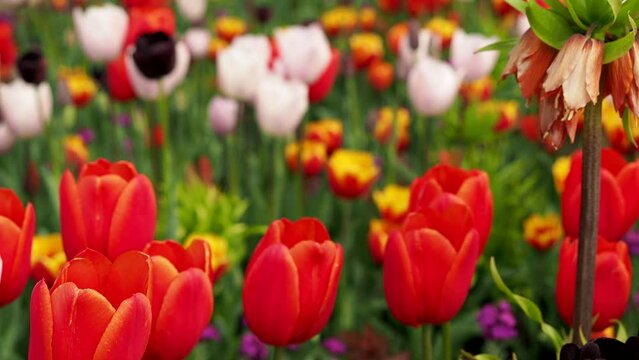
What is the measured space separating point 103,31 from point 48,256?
80 centimetres

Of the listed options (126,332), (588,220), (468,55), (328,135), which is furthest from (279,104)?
(126,332)

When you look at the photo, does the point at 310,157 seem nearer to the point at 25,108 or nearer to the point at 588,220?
the point at 25,108

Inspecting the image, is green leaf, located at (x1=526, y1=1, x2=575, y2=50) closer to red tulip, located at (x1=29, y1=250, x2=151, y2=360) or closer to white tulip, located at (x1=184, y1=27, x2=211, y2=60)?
red tulip, located at (x1=29, y1=250, x2=151, y2=360)

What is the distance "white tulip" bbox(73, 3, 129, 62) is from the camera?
2438 mm

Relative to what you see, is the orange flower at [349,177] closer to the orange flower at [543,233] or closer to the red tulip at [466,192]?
the orange flower at [543,233]

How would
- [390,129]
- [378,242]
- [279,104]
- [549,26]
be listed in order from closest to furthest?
[549,26] → [378,242] → [279,104] → [390,129]

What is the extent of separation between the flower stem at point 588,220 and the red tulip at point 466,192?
7.4 inches

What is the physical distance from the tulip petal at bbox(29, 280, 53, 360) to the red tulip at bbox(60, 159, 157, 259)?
1.09ft

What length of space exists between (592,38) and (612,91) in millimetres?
59

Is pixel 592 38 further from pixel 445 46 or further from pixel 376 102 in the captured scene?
pixel 376 102

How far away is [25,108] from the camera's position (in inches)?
91.4

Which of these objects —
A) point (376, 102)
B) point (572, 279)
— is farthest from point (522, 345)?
point (376, 102)

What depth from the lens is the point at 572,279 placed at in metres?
1.18

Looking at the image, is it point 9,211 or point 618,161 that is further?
point 618,161
